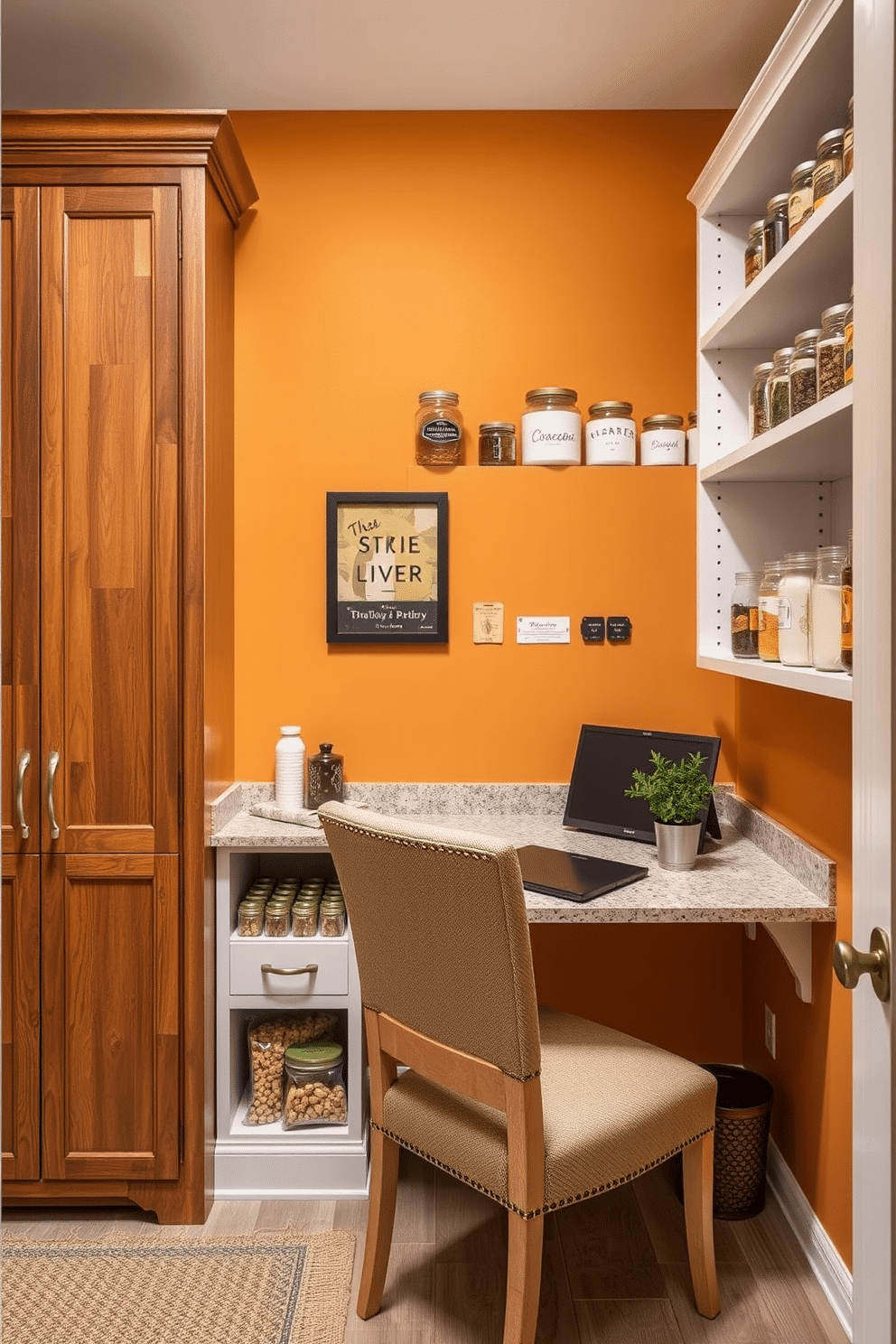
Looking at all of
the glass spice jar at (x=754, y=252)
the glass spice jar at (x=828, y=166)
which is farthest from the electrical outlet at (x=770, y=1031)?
the glass spice jar at (x=828, y=166)

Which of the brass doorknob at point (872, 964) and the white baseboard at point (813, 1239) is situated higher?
the brass doorknob at point (872, 964)

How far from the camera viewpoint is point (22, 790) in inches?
84.4

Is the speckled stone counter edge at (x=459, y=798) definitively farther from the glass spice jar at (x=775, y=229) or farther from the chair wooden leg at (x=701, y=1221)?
the glass spice jar at (x=775, y=229)

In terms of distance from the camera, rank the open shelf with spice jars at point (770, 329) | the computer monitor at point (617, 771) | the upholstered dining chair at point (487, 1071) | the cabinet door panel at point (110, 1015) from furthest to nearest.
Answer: the computer monitor at point (617, 771) → the cabinet door panel at point (110, 1015) → the open shelf with spice jars at point (770, 329) → the upholstered dining chair at point (487, 1071)

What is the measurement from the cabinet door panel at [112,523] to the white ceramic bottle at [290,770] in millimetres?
344

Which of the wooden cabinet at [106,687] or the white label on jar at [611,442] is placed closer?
the wooden cabinet at [106,687]

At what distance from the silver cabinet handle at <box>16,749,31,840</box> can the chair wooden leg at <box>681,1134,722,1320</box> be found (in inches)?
58.9

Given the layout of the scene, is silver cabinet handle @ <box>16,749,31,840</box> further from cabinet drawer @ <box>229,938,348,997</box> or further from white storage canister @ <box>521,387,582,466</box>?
white storage canister @ <box>521,387,582,466</box>

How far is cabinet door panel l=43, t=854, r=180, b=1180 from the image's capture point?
85.0 inches

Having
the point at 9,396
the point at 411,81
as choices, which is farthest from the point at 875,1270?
the point at 411,81

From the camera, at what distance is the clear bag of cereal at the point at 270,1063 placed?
2.30 m

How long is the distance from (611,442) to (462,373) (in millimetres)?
435

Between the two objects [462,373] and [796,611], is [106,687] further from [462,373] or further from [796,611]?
[796,611]

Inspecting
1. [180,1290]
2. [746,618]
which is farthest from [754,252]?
[180,1290]
